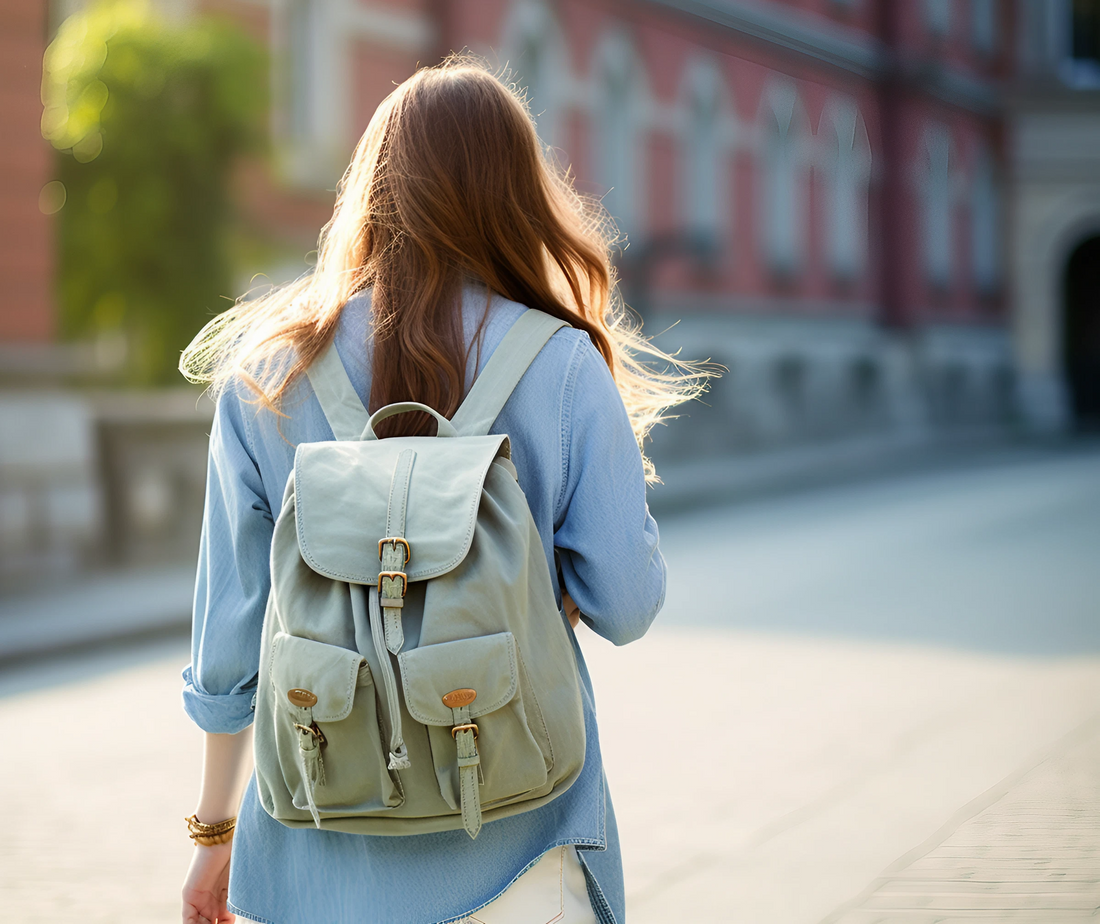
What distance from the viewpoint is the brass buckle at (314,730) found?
1543 mm

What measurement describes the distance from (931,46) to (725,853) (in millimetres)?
27877

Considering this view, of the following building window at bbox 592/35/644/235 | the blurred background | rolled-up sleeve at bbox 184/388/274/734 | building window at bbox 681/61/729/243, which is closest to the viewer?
rolled-up sleeve at bbox 184/388/274/734

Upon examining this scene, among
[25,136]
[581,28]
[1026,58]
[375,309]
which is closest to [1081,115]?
[1026,58]

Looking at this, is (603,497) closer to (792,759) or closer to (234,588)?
(234,588)

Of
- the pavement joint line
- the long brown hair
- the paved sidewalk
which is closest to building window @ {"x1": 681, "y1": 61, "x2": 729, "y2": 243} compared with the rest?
the paved sidewalk

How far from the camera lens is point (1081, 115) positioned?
1223 inches

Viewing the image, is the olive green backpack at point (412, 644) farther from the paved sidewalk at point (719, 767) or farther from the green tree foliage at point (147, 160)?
the green tree foliage at point (147, 160)

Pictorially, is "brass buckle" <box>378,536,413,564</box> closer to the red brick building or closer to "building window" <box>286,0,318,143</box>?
the red brick building

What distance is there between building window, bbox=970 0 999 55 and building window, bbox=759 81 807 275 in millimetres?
8191

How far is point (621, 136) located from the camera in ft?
71.6

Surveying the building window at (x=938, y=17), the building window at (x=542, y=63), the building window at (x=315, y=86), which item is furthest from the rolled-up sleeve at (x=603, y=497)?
the building window at (x=938, y=17)

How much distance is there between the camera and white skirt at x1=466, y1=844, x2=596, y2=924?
1656mm

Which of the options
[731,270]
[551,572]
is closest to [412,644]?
[551,572]

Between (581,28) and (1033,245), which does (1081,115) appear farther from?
(581,28)
